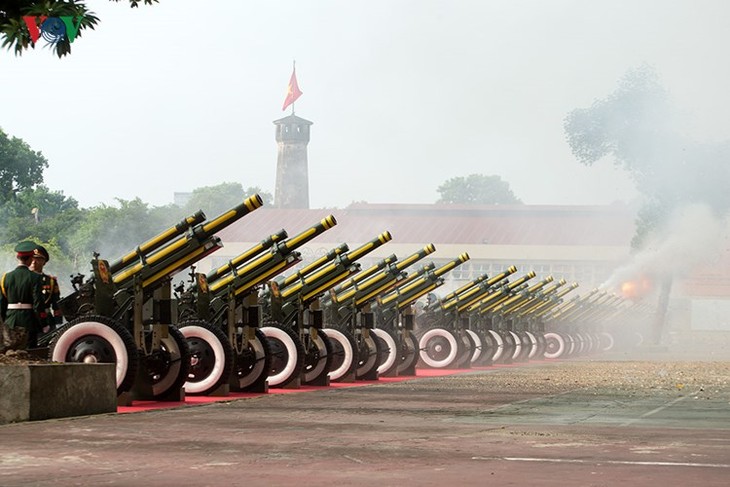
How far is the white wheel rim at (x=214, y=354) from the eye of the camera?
2136cm

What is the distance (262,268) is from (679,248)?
6265cm

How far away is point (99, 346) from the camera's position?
18.7 meters

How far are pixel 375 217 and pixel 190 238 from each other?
3531 inches

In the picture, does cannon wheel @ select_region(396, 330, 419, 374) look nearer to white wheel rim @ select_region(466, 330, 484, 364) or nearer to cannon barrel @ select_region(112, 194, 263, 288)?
white wheel rim @ select_region(466, 330, 484, 364)

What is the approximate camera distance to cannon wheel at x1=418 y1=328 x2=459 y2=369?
3959 centimetres

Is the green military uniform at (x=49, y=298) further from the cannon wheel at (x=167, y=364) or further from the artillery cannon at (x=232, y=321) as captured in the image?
the artillery cannon at (x=232, y=321)

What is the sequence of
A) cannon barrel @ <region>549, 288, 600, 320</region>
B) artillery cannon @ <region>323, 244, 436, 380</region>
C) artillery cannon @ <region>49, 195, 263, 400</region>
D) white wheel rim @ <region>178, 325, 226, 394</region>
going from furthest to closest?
cannon barrel @ <region>549, 288, 600, 320</region> < artillery cannon @ <region>323, 244, 436, 380</region> < white wheel rim @ <region>178, 325, 226, 394</region> < artillery cannon @ <region>49, 195, 263, 400</region>

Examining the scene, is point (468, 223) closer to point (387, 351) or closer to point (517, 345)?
point (517, 345)

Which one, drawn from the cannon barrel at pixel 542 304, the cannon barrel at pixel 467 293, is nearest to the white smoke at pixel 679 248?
the cannon barrel at pixel 542 304

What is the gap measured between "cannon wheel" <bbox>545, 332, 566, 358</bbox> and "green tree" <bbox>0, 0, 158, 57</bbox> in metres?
50.0

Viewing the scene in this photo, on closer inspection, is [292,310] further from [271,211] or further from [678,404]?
[271,211]

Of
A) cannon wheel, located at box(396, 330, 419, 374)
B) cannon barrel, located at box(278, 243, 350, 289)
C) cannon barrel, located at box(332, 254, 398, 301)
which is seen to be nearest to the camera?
cannon barrel, located at box(278, 243, 350, 289)

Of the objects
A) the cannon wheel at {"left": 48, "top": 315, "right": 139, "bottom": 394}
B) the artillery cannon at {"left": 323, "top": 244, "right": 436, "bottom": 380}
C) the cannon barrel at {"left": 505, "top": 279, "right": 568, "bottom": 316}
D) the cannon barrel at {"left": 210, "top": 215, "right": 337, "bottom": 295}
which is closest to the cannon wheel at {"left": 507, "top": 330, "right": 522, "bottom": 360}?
the cannon barrel at {"left": 505, "top": 279, "right": 568, "bottom": 316}

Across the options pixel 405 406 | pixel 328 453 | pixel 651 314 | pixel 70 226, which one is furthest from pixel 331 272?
pixel 651 314
